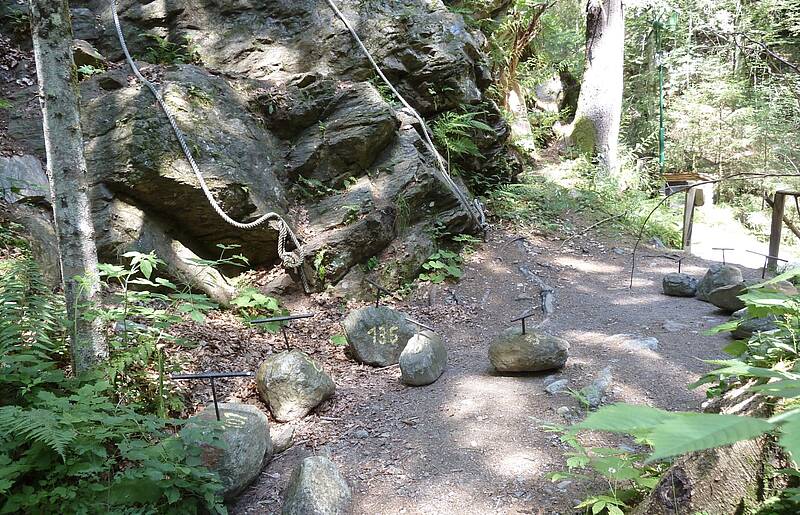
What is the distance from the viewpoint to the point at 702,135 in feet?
52.9

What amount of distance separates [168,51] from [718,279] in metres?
8.94

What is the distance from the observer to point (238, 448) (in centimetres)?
295

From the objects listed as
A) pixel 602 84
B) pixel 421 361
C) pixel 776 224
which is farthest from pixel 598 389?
pixel 602 84

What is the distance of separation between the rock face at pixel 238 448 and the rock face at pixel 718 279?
5.93m

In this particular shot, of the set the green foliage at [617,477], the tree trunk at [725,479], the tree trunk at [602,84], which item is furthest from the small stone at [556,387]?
the tree trunk at [602,84]

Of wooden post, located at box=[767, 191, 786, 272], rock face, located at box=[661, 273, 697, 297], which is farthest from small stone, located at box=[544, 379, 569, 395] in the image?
wooden post, located at box=[767, 191, 786, 272]

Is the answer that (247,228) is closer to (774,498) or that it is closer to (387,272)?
(387,272)

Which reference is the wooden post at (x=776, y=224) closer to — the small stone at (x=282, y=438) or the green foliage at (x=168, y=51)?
the small stone at (x=282, y=438)

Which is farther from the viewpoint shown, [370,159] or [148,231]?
[370,159]

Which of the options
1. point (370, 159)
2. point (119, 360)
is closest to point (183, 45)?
point (370, 159)

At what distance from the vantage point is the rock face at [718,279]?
589cm

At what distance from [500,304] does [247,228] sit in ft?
12.1

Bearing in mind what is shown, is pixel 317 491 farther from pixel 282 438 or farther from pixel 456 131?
pixel 456 131

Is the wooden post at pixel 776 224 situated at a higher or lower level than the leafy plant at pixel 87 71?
lower
